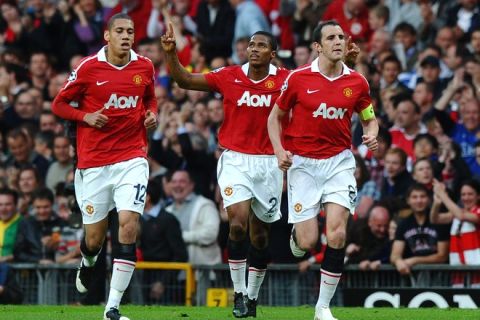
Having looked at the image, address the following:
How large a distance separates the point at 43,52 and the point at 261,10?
189 inches

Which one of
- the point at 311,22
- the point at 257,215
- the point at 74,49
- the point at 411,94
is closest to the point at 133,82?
the point at 257,215

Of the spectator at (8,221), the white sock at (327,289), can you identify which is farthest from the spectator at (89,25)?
the white sock at (327,289)

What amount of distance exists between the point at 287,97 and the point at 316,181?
918mm

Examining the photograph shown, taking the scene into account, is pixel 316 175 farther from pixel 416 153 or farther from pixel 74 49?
pixel 74 49

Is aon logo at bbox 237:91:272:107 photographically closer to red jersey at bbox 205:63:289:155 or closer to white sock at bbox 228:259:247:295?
red jersey at bbox 205:63:289:155

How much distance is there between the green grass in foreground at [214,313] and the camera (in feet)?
49.3

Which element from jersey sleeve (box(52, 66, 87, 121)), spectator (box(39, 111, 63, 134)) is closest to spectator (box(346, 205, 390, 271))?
jersey sleeve (box(52, 66, 87, 121))

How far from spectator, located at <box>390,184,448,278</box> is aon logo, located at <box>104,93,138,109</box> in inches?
193

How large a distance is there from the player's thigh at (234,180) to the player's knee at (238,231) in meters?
0.23

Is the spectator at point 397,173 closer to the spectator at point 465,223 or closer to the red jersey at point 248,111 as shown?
the spectator at point 465,223

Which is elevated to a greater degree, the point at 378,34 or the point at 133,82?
the point at 378,34

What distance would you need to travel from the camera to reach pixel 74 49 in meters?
26.6

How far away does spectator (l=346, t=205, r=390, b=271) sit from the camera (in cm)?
1858

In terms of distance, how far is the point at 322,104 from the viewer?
14.3 meters
